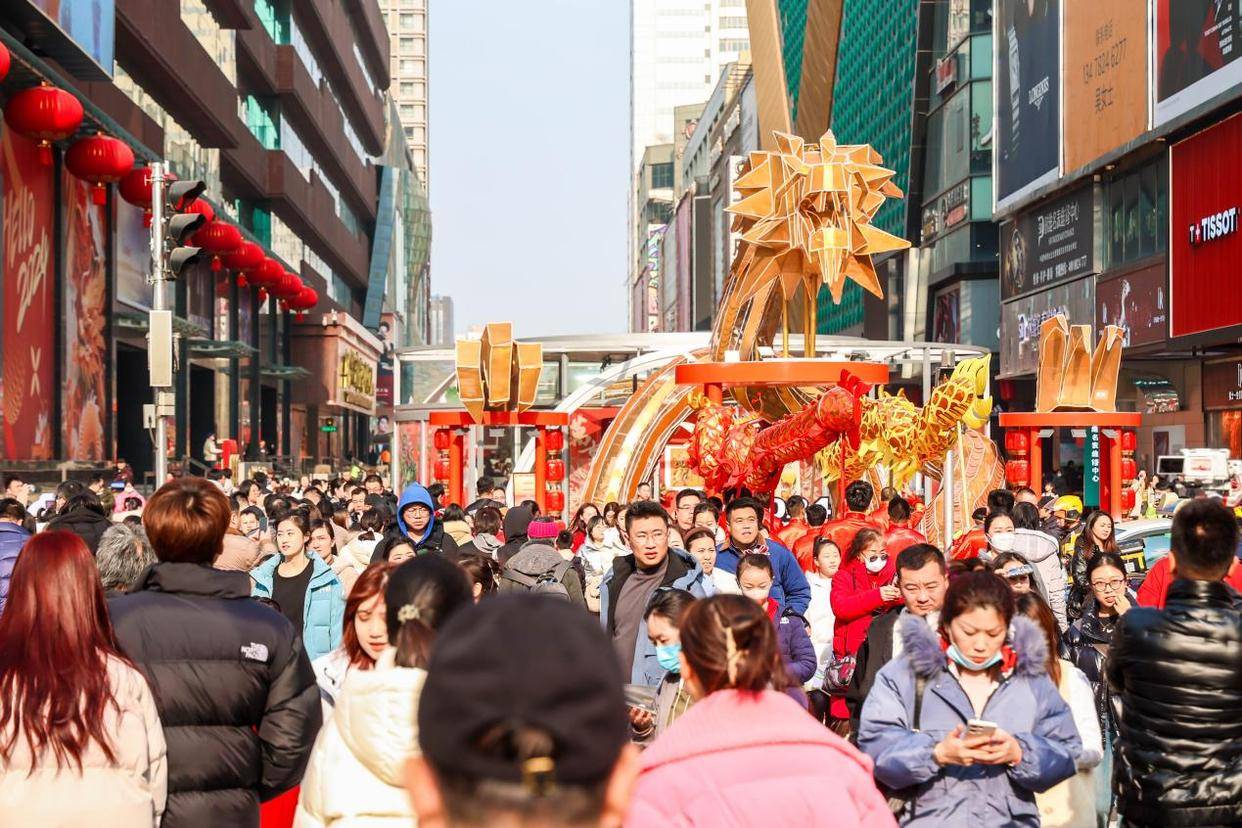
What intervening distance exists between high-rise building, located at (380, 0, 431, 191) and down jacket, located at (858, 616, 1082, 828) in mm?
133098

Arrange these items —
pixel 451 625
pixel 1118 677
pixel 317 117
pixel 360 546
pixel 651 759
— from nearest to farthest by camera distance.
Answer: pixel 451 625 < pixel 651 759 < pixel 1118 677 < pixel 360 546 < pixel 317 117

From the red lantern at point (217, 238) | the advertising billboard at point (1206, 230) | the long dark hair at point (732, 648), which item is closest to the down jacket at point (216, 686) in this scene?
the long dark hair at point (732, 648)

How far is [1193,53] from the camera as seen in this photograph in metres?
→ 33.9

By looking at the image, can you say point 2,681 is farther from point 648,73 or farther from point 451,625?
point 648,73

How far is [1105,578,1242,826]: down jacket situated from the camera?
14.8ft

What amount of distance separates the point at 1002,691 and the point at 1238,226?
31723 mm

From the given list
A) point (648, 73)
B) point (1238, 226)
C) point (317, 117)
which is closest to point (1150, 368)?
point (1238, 226)

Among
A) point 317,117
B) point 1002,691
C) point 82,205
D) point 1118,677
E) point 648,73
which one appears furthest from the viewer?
point 648,73

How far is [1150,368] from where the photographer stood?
144 ft

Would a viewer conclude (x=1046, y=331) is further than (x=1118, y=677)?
Result: Yes

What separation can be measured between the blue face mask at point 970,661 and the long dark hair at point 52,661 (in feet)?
7.04

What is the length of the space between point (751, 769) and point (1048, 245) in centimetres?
4583

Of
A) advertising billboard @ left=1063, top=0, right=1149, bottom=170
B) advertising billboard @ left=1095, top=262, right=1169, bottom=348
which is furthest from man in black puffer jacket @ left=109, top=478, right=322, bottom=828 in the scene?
advertising billboard @ left=1063, top=0, right=1149, bottom=170

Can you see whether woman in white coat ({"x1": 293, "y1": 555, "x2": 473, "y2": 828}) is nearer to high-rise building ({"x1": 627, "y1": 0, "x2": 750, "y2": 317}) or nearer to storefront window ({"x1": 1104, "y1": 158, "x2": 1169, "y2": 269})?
storefront window ({"x1": 1104, "y1": 158, "x2": 1169, "y2": 269})
